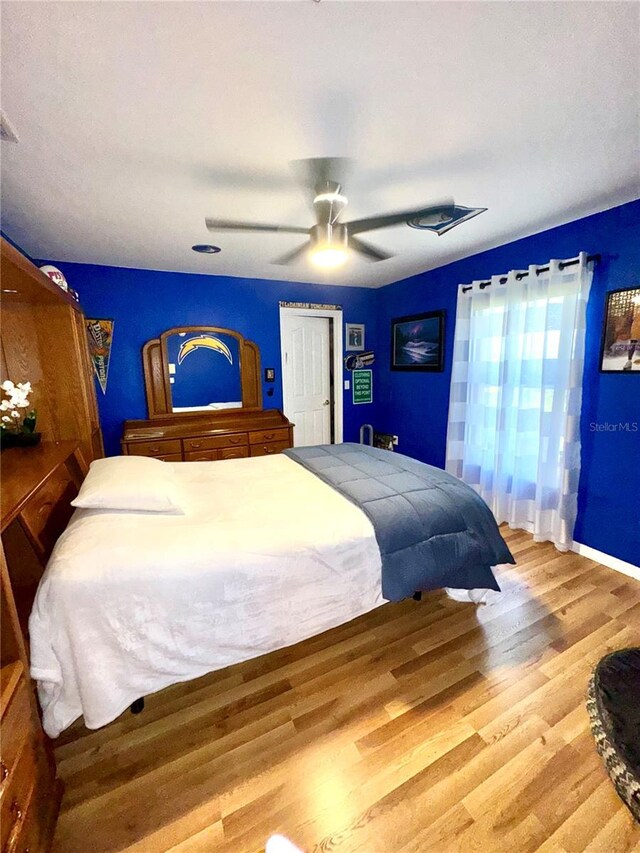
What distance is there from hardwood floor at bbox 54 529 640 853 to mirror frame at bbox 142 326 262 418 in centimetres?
269

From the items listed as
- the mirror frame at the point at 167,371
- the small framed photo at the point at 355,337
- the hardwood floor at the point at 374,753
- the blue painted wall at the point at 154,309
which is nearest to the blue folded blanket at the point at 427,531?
the hardwood floor at the point at 374,753

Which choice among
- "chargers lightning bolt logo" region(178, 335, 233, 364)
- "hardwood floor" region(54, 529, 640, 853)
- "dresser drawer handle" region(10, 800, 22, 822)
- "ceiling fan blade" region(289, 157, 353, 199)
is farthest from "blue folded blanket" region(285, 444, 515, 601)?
"chargers lightning bolt logo" region(178, 335, 233, 364)

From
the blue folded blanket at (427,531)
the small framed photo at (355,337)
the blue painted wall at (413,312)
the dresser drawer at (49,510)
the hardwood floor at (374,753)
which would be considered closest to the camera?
the hardwood floor at (374,753)

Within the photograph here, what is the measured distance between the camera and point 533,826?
1.08 m

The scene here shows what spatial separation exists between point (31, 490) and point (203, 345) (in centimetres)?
275

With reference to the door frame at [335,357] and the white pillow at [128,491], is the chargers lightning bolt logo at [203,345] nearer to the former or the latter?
the door frame at [335,357]

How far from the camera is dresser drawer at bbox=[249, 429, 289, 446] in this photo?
142 inches

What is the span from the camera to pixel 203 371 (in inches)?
148

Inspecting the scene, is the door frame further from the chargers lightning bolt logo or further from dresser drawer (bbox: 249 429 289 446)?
the chargers lightning bolt logo

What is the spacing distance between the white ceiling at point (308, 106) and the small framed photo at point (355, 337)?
2.27 m

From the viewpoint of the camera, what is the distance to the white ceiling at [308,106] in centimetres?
97

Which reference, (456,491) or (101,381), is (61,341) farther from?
(456,491)

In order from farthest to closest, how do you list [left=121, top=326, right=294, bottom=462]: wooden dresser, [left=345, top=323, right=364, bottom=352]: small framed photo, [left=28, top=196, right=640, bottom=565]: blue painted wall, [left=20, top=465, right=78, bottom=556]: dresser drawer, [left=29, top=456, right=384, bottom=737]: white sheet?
1. [left=345, top=323, right=364, bottom=352]: small framed photo
2. [left=121, top=326, right=294, bottom=462]: wooden dresser
3. [left=28, top=196, right=640, bottom=565]: blue painted wall
4. [left=20, top=465, right=78, bottom=556]: dresser drawer
5. [left=29, top=456, right=384, bottom=737]: white sheet

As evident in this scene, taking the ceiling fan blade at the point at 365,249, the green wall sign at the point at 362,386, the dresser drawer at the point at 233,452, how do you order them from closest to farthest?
the ceiling fan blade at the point at 365,249, the dresser drawer at the point at 233,452, the green wall sign at the point at 362,386
